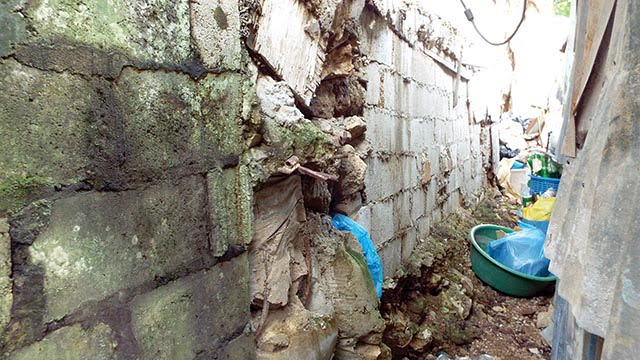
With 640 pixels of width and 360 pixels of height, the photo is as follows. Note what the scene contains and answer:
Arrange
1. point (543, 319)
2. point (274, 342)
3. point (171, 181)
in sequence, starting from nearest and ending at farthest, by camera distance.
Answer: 1. point (171, 181)
2. point (274, 342)
3. point (543, 319)

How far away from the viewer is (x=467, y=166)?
6922 mm

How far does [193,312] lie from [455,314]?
322 cm

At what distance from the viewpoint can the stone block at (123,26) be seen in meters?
0.90

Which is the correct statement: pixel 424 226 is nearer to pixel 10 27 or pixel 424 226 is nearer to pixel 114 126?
pixel 114 126

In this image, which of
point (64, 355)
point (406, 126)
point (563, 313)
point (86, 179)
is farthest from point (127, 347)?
point (406, 126)

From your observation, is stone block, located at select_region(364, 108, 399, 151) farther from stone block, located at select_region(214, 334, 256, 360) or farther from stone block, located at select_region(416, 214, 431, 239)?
stone block, located at select_region(214, 334, 256, 360)

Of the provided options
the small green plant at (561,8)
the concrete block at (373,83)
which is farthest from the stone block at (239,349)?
the small green plant at (561,8)

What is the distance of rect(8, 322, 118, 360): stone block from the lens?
891 mm

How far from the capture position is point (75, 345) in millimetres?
967

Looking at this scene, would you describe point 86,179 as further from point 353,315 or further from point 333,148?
point 353,315

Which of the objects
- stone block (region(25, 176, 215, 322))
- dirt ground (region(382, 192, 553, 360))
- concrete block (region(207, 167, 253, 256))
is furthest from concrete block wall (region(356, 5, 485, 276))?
stone block (region(25, 176, 215, 322))

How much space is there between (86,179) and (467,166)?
6.67 m

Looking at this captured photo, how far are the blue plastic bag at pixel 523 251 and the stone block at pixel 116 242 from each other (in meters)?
4.27

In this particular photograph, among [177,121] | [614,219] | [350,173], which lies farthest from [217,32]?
[350,173]
